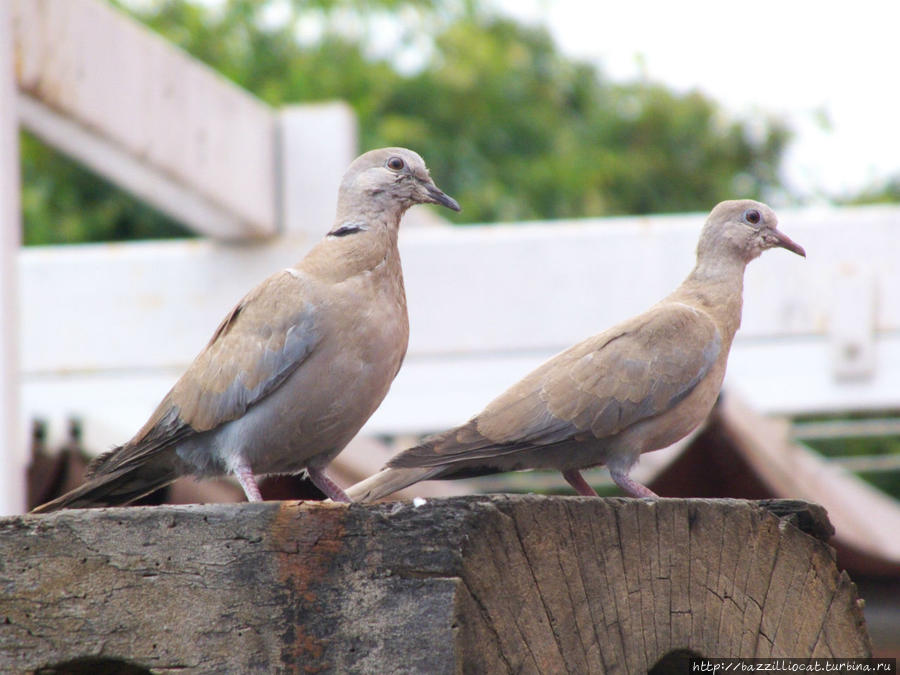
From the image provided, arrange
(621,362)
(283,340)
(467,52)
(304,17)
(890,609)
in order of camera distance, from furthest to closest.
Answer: (304,17)
(467,52)
(890,609)
(621,362)
(283,340)

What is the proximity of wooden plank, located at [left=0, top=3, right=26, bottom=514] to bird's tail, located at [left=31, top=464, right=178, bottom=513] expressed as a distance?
6.76 feet

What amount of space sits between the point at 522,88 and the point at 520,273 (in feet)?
45.6

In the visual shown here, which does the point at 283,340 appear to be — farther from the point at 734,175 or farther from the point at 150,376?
the point at 734,175

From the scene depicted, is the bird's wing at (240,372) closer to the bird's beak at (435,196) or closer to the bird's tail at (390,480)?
the bird's tail at (390,480)

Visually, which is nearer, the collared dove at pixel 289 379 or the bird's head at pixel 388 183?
the collared dove at pixel 289 379

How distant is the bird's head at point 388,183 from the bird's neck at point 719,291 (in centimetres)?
89

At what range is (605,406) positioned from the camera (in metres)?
3.87

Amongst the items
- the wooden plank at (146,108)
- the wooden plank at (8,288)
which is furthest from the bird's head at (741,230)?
the wooden plank at (146,108)

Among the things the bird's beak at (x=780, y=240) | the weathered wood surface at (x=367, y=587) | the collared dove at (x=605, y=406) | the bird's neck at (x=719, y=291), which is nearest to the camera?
the weathered wood surface at (x=367, y=587)

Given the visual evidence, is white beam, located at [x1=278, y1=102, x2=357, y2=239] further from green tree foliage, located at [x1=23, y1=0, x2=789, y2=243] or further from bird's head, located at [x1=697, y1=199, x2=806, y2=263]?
green tree foliage, located at [x1=23, y1=0, x2=789, y2=243]

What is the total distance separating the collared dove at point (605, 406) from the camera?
3.77 m

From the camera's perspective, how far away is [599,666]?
2.50m

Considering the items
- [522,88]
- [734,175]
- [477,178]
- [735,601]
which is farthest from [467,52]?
[735,601]

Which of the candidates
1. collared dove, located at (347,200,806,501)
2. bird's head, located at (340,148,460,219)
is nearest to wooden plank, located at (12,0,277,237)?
bird's head, located at (340,148,460,219)
